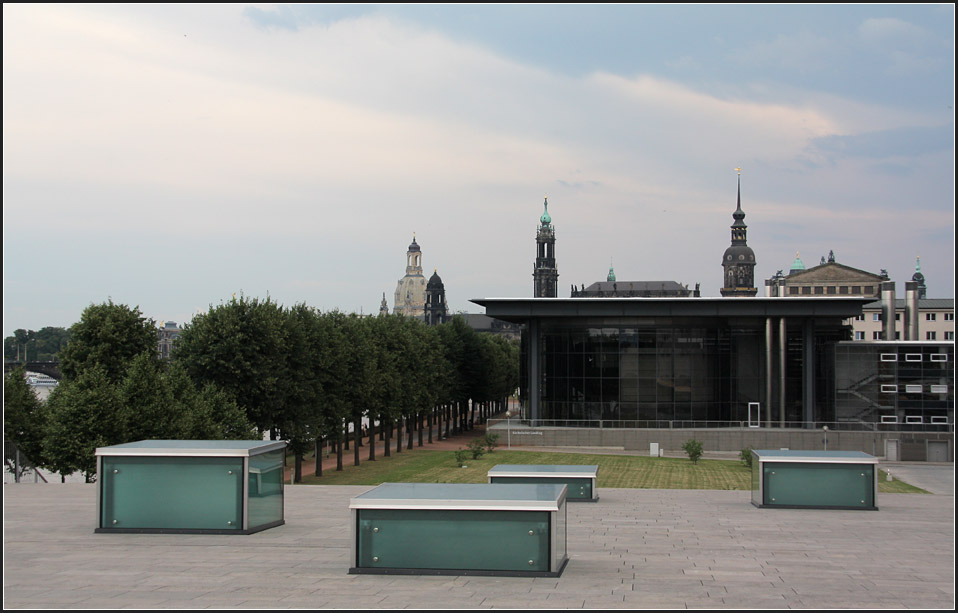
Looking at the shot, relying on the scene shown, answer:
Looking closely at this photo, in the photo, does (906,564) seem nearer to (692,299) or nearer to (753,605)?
(753,605)

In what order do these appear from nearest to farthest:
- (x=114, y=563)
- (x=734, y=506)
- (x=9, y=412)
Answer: (x=114, y=563)
(x=734, y=506)
(x=9, y=412)

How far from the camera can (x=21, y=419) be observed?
2148 inches

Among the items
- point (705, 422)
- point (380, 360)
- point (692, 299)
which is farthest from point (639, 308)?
point (380, 360)

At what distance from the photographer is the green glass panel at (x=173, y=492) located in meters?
18.2

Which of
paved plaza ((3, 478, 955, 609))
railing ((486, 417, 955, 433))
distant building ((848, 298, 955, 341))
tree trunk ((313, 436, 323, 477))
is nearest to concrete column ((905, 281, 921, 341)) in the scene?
distant building ((848, 298, 955, 341))

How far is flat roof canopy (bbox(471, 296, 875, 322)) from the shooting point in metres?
76.7

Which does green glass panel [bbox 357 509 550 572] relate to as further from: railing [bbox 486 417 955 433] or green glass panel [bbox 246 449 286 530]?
railing [bbox 486 417 955 433]

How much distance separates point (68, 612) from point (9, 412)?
46410 mm

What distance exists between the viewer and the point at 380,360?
7200 cm

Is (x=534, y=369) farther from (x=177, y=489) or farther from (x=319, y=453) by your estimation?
(x=177, y=489)

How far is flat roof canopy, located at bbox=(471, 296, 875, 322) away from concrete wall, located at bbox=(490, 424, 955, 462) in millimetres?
9058

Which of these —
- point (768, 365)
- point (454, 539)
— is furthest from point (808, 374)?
point (454, 539)

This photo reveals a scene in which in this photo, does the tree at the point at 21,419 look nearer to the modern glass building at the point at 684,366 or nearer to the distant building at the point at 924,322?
the modern glass building at the point at 684,366

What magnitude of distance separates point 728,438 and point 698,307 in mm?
10391
